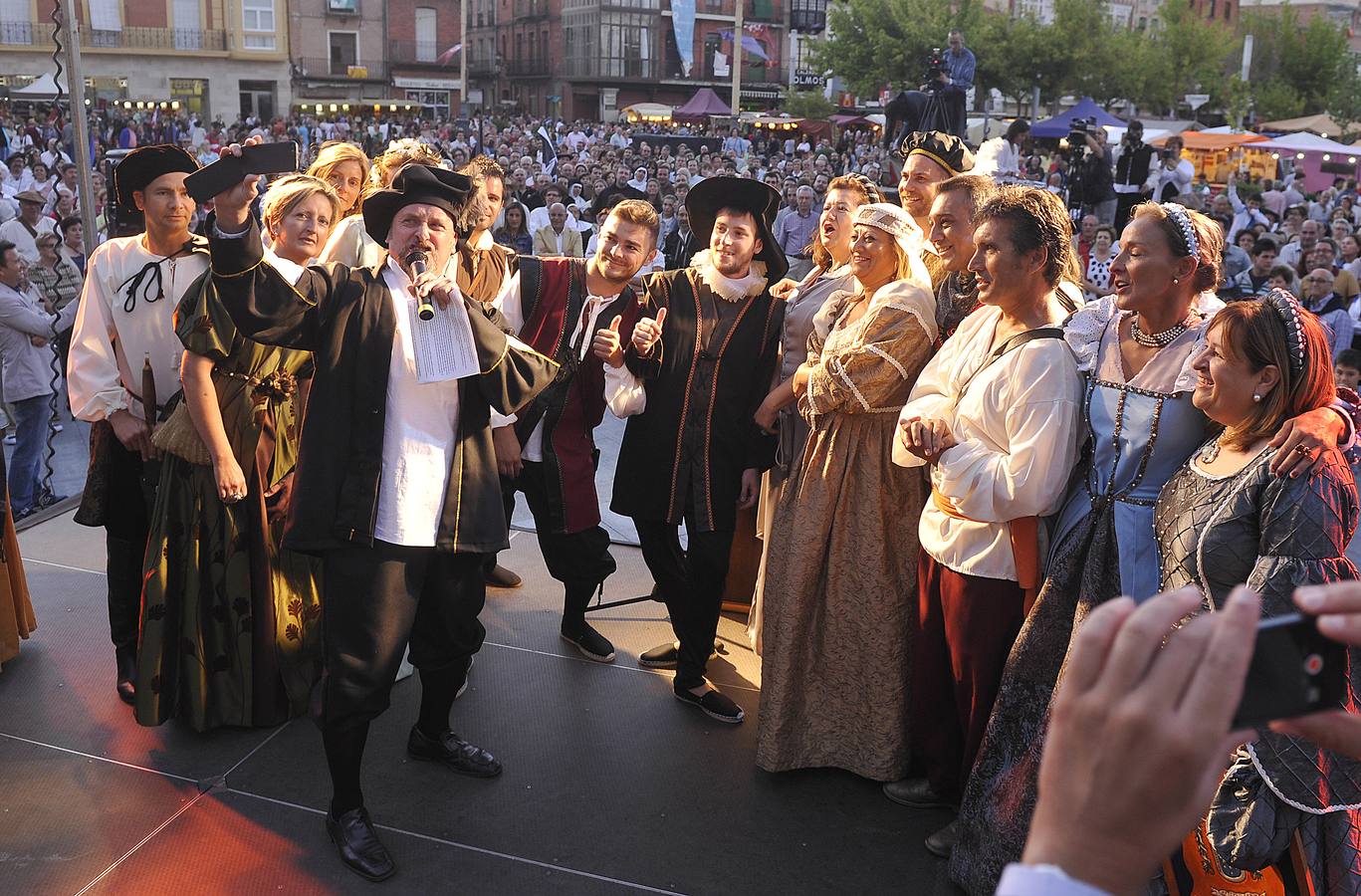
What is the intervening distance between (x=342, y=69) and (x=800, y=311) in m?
51.4

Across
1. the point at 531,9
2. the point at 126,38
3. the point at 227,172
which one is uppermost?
the point at 531,9

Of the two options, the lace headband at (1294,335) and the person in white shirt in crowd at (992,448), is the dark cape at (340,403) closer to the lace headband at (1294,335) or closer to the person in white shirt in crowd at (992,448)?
the person in white shirt in crowd at (992,448)

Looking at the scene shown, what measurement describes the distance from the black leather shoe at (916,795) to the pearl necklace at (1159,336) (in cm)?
144

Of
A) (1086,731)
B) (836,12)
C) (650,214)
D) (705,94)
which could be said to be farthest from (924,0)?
(1086,731)

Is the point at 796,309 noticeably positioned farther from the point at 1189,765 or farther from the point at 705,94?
the point at 705,94

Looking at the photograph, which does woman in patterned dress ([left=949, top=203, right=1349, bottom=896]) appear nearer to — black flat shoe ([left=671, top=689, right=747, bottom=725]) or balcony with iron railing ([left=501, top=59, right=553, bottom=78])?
black flat shoe ([left=671, top=689, right=747, bottom=725])

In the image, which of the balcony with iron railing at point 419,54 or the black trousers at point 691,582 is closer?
the black trousers at point 691,582

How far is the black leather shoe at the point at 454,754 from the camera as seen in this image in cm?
366

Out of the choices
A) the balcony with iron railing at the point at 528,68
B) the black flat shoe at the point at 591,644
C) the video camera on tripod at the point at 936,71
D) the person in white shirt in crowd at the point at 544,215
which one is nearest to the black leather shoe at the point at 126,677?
the black flat shoe at the point at 591,644

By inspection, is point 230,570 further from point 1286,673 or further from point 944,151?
point 1286,673

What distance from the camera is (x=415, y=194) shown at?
3.12 meters

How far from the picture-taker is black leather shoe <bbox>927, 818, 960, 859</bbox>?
332 cm

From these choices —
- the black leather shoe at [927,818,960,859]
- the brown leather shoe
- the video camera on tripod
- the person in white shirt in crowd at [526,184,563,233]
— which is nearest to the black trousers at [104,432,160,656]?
the brown leather shoe

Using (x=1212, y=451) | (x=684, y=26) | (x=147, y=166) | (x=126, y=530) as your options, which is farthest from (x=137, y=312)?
(x=684, y=26)
